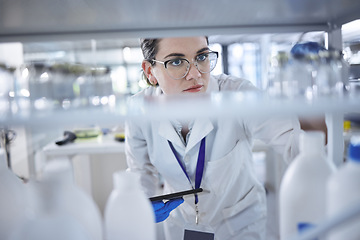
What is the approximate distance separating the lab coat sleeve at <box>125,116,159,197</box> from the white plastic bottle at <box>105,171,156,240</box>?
3.30 feet

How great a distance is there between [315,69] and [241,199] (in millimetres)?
1000

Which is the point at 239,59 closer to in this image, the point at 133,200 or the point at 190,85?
the point at 190,85

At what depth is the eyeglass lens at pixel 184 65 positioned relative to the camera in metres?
1.37

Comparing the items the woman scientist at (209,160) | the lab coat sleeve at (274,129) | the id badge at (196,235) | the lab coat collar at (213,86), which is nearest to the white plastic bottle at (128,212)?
the id badge at (196,235)

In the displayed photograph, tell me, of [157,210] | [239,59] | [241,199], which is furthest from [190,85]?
[239,59]

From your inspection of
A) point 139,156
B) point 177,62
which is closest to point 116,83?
point 177,62

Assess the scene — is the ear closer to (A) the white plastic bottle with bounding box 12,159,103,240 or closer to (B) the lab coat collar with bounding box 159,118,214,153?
(B) the lab coat collar with bounding box 159,118,214,153

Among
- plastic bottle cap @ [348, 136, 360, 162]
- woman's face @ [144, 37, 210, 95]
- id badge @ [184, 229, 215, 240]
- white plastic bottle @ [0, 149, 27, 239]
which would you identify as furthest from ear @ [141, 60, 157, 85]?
plastic bottle cap @ [348, 136, 360, 162]

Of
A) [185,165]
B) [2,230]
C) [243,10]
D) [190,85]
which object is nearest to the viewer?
[2,230]

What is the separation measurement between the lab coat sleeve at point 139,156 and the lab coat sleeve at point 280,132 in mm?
591

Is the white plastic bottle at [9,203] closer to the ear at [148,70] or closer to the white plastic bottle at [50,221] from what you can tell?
the white plastic bottle at [50,221]

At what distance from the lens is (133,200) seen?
62 cm

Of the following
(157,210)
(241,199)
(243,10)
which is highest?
(243,10)

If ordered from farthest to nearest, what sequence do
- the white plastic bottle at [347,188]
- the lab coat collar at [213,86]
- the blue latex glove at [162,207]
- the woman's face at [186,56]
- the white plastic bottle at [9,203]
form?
the lab coat collar at [213,86]
the woman's face at [186,56]
the blue latex glove at [162,207]
the white plastic bottle at [9,203]
the white plastic bottle at [347,188]
